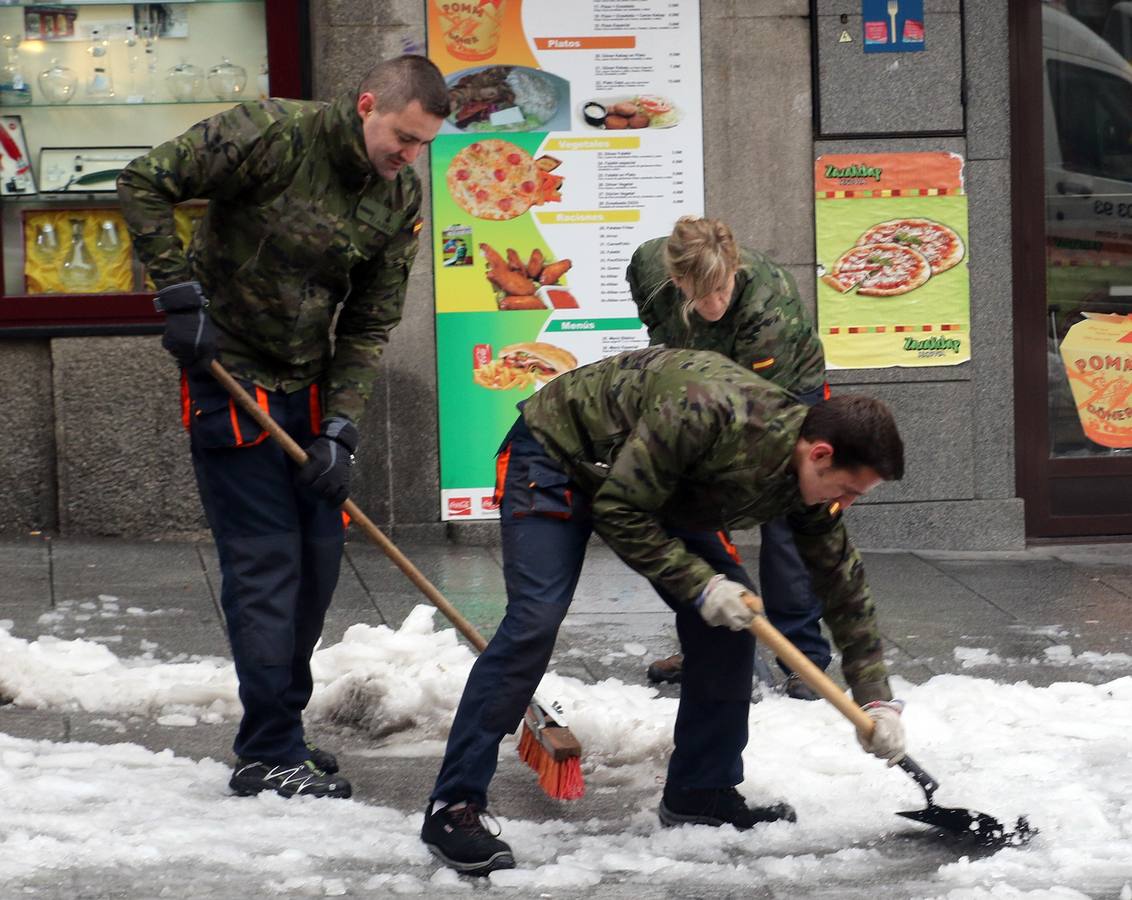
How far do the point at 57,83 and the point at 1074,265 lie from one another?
5046 mm

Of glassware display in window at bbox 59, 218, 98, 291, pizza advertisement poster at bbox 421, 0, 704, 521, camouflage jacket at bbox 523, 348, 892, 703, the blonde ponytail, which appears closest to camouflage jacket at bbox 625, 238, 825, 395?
the blonde ponytail

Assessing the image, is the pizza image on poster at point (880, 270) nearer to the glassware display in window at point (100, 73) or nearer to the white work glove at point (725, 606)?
the glassware display in window at point (100, 73)

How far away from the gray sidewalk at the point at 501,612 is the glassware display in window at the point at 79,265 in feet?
4.08

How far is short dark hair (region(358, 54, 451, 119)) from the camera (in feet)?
14.8

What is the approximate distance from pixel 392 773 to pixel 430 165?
394cm

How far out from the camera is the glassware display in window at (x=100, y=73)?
830 cm

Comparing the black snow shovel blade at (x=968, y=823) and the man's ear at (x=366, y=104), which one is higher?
the man's ear at (x=366, y=104)

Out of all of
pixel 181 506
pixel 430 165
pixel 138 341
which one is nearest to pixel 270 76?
pixel 430 165

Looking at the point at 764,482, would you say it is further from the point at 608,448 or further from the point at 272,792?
the point at 272,792

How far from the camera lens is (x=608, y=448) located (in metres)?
4.18

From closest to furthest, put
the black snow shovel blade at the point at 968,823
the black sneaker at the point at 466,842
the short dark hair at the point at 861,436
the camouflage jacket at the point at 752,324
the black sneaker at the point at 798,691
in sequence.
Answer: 1. the short dark hair at the point at 861,436
2. the black sneaker at the point at 466,842
3. the black snow shovel blade at the point at 968,823
4. the camouflage jacket at the point at 752,324
5. the black sneaker at the point at 798,691

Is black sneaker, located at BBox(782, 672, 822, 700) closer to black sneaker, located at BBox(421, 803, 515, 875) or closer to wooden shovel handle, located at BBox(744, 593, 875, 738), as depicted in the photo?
wooden shovel handle, located at BBox(744, 593, 875, 738)

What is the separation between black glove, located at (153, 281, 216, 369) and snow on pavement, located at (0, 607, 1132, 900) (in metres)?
1.20

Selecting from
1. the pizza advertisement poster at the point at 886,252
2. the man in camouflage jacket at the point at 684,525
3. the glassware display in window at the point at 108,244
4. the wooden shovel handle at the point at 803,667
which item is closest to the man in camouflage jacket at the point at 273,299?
the man in camouflage jacket at the point at 684,525
